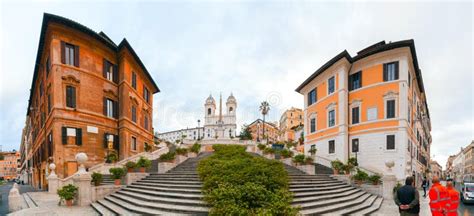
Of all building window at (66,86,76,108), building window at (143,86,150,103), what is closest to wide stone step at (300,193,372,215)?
building window at (66,86,76,108)

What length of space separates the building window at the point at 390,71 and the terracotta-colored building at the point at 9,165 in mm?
130119

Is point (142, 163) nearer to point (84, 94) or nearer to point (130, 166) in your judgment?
point (130, 166)

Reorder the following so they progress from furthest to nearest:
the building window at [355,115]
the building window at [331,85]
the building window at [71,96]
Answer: the building window at [331,85] < the building window at [355,115] < the building window at [71,96]

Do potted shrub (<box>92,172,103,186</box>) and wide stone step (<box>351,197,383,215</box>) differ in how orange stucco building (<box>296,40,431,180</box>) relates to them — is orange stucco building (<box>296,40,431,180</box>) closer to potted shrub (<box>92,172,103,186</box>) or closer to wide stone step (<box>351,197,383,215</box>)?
wide stone step (<box>351,197,383,215</box>)

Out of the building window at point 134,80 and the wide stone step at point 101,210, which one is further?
the building window at point 134,80

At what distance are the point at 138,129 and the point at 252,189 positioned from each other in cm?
2197

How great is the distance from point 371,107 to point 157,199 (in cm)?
1947

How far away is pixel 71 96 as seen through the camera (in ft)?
59.3

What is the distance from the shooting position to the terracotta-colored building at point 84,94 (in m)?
17.1

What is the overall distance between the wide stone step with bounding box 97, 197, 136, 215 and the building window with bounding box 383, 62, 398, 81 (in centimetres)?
2172

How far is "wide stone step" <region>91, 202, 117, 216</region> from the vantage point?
953 centimetres

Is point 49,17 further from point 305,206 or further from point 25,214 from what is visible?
point 305,206

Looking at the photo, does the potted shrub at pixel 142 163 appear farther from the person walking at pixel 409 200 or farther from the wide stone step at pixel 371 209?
the person walking at pixel 409 200

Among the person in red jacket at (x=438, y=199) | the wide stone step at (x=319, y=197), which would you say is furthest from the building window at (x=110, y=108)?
the person in red jacket at (x=438, y=199)
